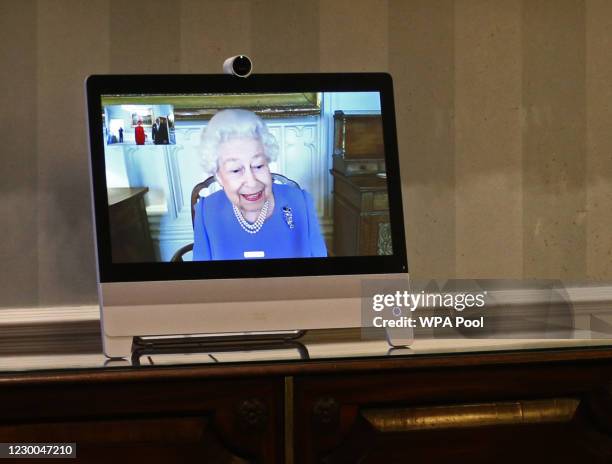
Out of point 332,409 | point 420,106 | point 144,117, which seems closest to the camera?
point 332,409

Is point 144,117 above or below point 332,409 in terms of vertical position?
above

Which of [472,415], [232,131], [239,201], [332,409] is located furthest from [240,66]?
[472,415]

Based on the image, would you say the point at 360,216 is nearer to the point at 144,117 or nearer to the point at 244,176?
the point at 244,176

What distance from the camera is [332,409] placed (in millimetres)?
1468

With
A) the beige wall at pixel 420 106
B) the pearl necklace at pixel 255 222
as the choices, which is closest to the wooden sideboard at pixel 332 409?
the pearl necklace at pixel 255 222

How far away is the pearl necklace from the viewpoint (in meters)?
1.65

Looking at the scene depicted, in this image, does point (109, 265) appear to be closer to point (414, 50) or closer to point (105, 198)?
point (105, 198)

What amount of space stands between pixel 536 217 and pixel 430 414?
2.64 ft

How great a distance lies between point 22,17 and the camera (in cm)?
188

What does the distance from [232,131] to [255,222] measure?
19 cm

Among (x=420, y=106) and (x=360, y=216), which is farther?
(x=420, y=106)

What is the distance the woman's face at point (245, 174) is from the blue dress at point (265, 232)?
0.02m

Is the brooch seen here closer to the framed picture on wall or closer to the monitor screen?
the monitor screen

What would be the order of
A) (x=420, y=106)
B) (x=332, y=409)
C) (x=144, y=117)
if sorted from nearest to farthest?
(x=332, y=409)
(x=144, y=117)
(x=420, y=106)
